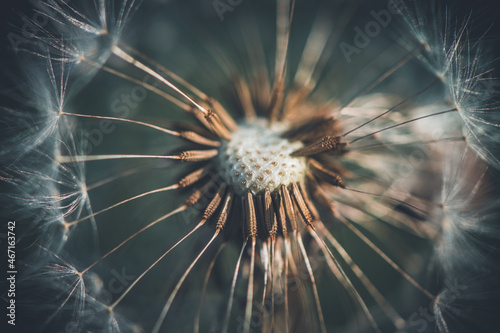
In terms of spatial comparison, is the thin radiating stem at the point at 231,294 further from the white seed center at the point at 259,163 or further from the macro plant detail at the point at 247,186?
the white seed center at the point at 259,163

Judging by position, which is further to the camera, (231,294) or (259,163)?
(259,163)

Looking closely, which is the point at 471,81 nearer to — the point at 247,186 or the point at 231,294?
the point at 247,186

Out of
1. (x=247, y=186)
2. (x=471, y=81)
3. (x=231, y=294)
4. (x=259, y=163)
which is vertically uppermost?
(x=471, y=81)

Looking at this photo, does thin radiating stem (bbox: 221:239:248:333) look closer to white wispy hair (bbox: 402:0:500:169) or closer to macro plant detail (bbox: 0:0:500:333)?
macro plant detail (bbox: 0:0:500:333)

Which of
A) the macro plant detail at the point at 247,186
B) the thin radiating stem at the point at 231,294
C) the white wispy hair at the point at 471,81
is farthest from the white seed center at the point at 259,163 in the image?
the white wispy hair at the point at 471,81

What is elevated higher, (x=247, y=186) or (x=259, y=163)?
(x=259, y=163)

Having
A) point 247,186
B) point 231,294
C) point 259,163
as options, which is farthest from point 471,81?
point 231,294
